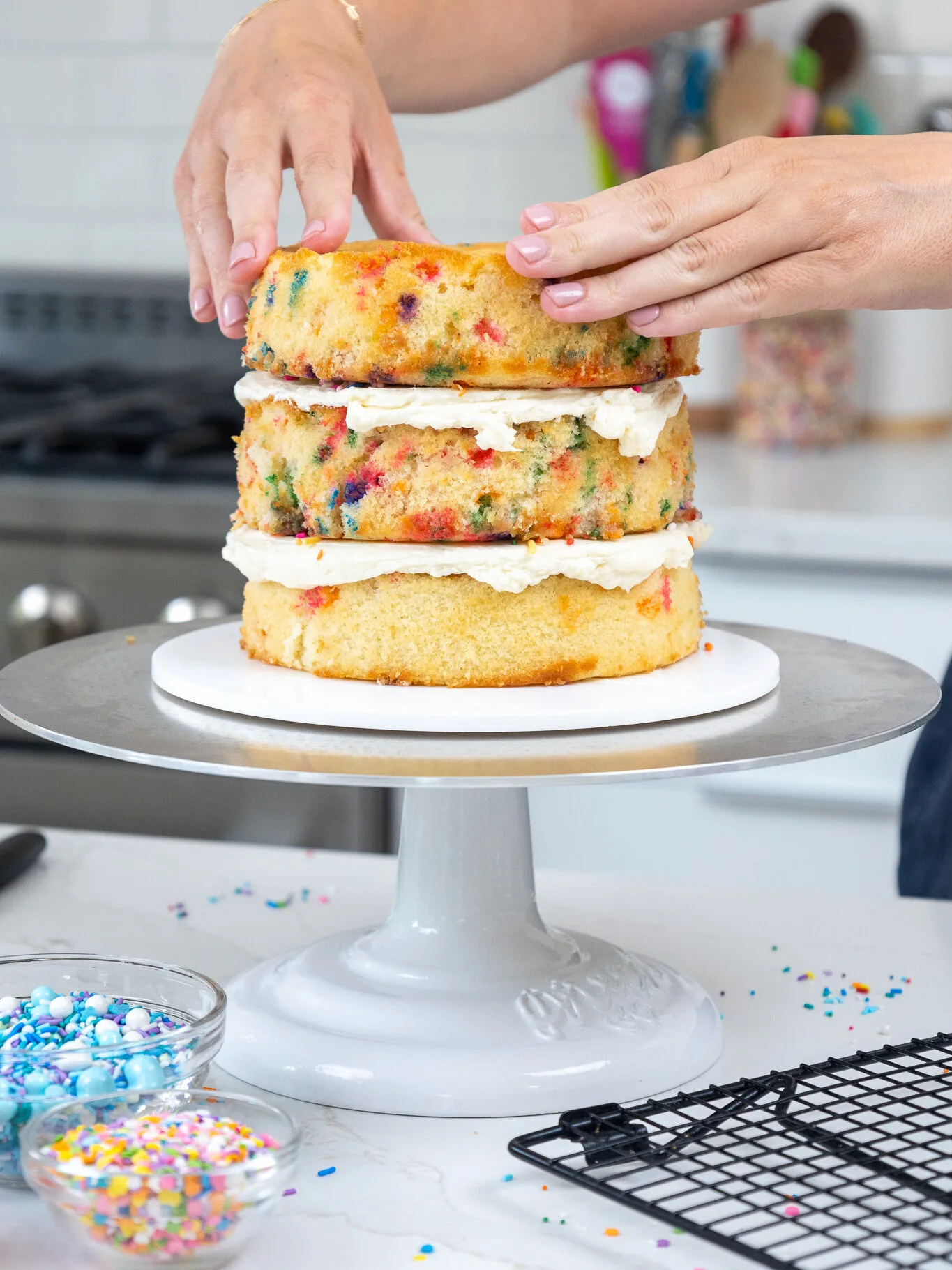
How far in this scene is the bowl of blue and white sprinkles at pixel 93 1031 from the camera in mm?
763

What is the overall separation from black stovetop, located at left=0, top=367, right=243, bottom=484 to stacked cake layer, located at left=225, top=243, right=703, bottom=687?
1.14 meters

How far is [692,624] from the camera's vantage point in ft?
3.46

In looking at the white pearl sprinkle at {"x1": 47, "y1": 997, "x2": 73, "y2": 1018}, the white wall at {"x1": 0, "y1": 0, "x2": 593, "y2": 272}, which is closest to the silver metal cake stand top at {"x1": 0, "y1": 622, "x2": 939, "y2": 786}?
the white pearl sprinkle at {"x1": 47, "y1": 997, "x2": 73, "y2": 1018}

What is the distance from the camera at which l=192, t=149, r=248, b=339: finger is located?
3.56ft

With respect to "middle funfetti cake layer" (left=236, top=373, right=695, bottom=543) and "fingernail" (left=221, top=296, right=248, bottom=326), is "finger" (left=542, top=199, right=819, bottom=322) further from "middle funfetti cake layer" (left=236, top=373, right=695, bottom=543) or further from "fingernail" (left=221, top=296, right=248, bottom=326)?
"fingernail" (left=221, top=296, right=248, bottom=326)

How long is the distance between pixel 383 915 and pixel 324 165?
1.76 feet

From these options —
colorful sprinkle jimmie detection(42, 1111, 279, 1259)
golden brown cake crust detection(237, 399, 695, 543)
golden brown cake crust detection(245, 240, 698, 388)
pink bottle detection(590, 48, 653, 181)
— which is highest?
pink bottle detection(590, 48, 653, 181)

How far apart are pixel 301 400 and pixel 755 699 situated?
0.32 metres

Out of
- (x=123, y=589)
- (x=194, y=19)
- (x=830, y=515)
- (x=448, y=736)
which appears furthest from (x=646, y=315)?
(x=194, y=19)

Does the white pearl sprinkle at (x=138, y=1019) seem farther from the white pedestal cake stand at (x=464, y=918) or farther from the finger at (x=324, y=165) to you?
the finger at (x=324, y=165)

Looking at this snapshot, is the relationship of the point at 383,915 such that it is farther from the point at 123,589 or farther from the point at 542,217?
the point at 123,589

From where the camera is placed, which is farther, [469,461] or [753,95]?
[753,95]

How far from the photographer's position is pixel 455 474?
932 mm

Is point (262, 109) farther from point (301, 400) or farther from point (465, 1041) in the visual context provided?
point (465, 1041)
